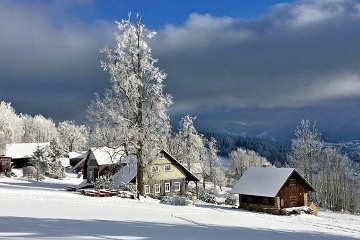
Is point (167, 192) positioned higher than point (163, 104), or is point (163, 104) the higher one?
point (163, 104)

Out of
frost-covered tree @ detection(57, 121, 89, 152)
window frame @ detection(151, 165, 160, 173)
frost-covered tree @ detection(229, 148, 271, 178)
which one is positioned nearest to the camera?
window frame @ detection(151, 165, 160, 173)

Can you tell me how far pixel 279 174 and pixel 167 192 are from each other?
51.2 ft

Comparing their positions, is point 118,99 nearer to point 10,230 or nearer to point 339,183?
point 10,230

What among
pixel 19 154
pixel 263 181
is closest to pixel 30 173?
pixel 19 154

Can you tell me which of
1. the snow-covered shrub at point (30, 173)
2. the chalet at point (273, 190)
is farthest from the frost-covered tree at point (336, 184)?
the snow-covered shrub at point (30, 173)

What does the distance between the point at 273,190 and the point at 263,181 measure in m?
3.07

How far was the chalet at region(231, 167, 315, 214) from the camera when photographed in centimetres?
4812

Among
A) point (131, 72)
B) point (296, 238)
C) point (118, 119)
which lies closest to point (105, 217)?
point (296, 238)

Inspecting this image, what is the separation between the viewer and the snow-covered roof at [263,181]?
48.6 m

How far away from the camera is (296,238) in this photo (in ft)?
52.9

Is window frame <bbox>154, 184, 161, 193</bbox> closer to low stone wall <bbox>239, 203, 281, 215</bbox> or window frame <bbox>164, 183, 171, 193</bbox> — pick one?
window frame <bbox>164, 183, 171, 193</bbox>

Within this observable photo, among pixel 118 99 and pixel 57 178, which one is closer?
pixel 118 99

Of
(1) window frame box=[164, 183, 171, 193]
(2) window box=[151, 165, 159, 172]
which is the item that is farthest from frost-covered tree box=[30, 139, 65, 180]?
(1) window frame box=[164, 183, 171, 193]

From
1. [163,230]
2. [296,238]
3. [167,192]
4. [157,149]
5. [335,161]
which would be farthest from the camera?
[335,161]
